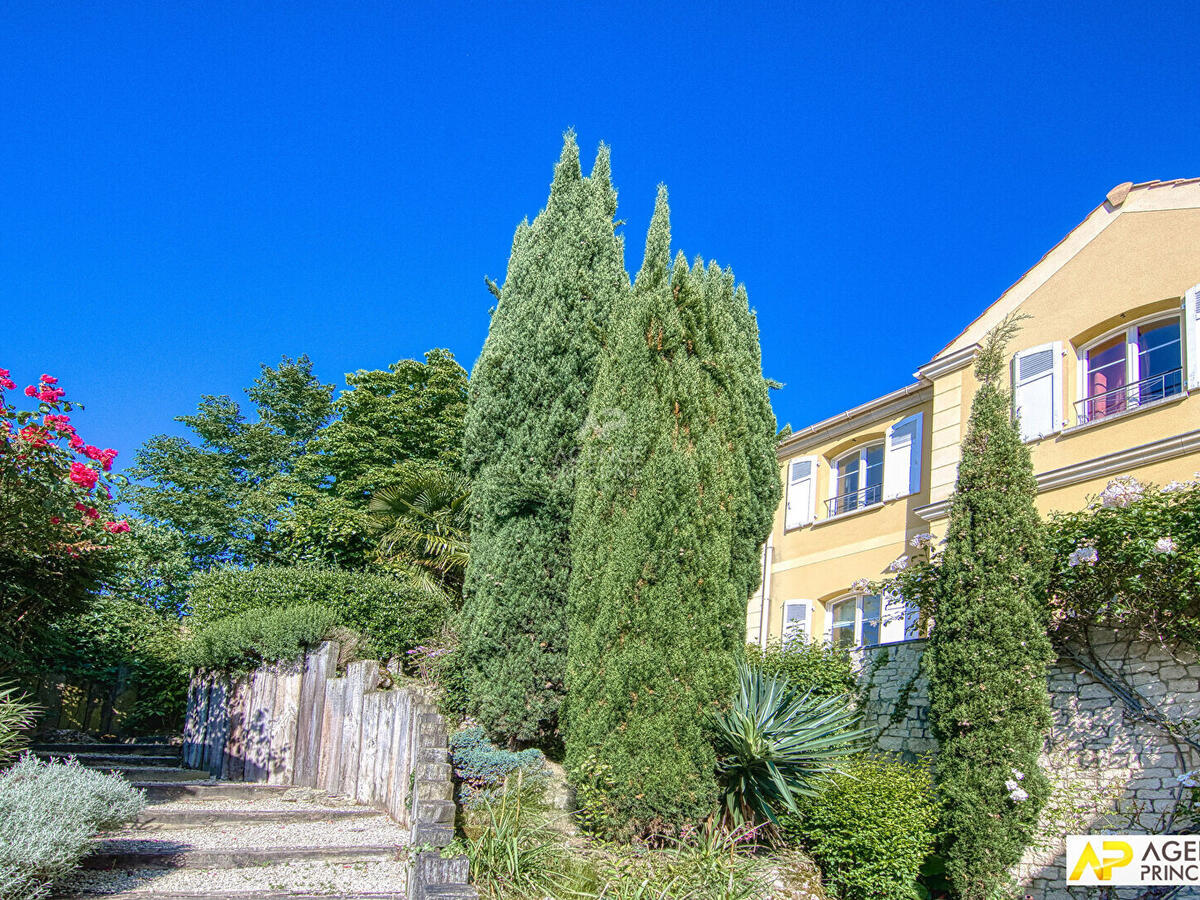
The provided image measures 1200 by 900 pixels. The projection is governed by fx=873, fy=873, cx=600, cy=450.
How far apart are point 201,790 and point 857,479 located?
11174 millimetres

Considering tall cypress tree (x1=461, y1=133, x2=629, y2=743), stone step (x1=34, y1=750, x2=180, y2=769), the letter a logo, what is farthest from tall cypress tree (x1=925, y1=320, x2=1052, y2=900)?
stone step (x1=34, y1=750, x2=180, y2=769)

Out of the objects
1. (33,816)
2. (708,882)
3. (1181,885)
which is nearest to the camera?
(33,816)

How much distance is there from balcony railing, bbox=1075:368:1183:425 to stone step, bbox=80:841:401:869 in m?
9.51

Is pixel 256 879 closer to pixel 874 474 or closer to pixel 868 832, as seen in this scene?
pixel 868 832

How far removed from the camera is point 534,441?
9.70 m

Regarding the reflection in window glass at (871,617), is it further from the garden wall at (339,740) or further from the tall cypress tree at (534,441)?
the garden wall at (339,740)

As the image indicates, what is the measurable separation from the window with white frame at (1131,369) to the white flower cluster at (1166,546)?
3.45 metres

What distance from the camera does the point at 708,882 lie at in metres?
6.47

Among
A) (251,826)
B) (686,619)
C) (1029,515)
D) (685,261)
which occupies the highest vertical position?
(685,261)

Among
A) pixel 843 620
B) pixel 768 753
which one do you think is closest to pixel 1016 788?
pixel 768 753

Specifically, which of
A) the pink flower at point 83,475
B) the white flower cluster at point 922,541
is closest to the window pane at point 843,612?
the white flower cluster at point 922,541

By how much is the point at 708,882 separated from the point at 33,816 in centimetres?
457

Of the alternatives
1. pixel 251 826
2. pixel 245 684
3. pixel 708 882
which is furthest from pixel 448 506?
pixel 708 882

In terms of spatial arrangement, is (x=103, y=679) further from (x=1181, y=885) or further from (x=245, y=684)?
(x=1181, y=885)
